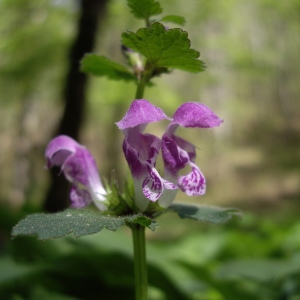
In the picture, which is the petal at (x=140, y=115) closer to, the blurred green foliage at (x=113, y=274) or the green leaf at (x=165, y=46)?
the green leaf at (x=165, y=46)

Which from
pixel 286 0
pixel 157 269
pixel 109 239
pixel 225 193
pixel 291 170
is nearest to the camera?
pixel 157 269

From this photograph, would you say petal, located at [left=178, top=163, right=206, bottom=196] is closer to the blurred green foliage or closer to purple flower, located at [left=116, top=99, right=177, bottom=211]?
purple flower, located at [left=116, top=99, right=177, bottom=211]

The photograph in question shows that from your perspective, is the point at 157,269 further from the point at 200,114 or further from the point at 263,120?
the point at 263,120

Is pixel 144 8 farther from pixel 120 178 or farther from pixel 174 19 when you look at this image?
pixel 120 178

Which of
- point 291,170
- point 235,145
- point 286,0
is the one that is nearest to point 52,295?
point 286,0

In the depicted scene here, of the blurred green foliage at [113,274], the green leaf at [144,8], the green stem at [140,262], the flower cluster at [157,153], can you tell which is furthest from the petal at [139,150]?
the blurred green foliage at [113,274]

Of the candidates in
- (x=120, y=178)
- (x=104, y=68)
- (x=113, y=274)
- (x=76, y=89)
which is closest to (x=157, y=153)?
(x=104, y=68)
